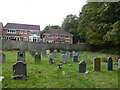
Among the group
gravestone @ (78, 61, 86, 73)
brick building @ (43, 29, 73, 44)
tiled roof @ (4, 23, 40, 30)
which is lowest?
gravestone @ (78, 61, 86, 73)

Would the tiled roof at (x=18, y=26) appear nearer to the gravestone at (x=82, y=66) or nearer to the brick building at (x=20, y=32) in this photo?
the brick building at (x=20, y=32)

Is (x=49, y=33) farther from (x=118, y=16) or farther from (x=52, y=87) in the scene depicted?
(x=52, y=87)

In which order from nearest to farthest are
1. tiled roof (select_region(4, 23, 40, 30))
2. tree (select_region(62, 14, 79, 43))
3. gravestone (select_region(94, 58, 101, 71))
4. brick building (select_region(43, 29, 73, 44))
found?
1. gravestone (select_region(94, 58, 101, 71))
2. tiled roof (select_region(4, 23, 40, 30))
3. brick building (select_region(43, 29, 73, 44))
4. tree (select_region(62, 14, 79, 43))

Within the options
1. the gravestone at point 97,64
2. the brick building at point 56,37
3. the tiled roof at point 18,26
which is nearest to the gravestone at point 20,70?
the gravestone at point 97,64

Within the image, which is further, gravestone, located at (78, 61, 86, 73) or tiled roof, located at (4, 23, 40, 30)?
tiled roof, located at (4, 23, 40, 30)

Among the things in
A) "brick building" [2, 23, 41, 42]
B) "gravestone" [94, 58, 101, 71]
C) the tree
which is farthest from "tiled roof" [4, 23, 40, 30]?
"gravestone" [94, 58, 101, 71]

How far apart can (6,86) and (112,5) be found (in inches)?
669

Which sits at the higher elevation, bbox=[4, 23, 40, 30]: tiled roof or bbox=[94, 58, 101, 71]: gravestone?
bbox=[4, 23, 40, 30]: tiled roof

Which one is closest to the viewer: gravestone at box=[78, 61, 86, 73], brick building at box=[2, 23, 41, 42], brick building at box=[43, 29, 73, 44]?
gravestone at box=[78, 61, 86, 73]

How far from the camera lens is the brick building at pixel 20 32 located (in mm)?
37375

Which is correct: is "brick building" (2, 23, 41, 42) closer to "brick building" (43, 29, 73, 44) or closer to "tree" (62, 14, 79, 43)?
"brick building" (43, 29, 73, 44)

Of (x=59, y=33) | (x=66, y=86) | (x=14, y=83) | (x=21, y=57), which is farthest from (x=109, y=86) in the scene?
(x=59, y=33)

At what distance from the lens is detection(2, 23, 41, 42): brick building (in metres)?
37.4

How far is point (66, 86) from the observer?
521cm
